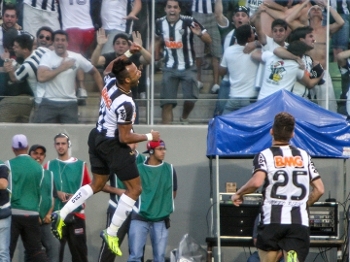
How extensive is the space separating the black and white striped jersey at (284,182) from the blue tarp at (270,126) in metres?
3.23

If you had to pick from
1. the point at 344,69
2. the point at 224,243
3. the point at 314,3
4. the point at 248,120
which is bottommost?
the point at 224,243

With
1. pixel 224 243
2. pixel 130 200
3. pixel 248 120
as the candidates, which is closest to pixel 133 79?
pixel 130 200

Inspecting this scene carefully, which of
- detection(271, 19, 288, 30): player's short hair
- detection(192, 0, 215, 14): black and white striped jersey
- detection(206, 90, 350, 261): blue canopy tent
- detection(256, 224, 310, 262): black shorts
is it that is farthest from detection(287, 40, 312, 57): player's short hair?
detection(256, 224, 310, 262): black shorts

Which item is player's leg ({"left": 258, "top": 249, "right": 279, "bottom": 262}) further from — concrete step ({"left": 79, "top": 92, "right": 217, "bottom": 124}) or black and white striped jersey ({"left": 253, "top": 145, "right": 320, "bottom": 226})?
concrete step ({"left": 79, "top": 92, "right": 217, "bottom": 124})

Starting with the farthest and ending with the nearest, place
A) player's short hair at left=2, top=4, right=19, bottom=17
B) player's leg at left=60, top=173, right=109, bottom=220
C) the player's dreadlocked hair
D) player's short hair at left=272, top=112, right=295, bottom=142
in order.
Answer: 1. player's short hair at left=2, top=4, right=19, bottom=17
2. player's leg at left=60, top=173, right=109, bottom=220
3. the player's dreadlocked hair
4. player's short hair at left=272, top=112, right=295, bottom=142

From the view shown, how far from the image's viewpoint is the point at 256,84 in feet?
43.1

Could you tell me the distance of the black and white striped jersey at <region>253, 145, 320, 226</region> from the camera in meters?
8.27

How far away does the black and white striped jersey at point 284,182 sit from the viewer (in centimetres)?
827

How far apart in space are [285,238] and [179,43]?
5433 millimetres

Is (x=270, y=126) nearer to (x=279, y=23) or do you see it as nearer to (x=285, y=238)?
(x=279, y=23)

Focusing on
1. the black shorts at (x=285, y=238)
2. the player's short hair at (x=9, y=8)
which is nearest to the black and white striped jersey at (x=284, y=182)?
the black shorts at (x=285, y=238)

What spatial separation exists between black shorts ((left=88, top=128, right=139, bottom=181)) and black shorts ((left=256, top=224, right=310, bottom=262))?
4.90ft

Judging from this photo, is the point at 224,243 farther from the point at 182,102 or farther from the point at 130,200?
the point at 130,200

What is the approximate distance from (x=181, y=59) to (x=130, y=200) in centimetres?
445
